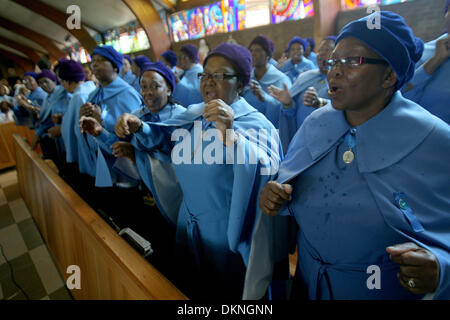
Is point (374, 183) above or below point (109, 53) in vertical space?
below

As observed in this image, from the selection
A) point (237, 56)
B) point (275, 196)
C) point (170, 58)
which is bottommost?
point (275, 196)

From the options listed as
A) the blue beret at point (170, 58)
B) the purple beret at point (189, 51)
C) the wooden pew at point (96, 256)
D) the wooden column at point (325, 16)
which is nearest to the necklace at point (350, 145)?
the wooden pew at point (96, 256)

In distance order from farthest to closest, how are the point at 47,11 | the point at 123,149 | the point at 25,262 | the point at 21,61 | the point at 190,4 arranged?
the point at 21,61
the point at 190,4
the point at 47,11
the point at 25,262
the point at 123,149

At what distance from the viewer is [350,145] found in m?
1.02

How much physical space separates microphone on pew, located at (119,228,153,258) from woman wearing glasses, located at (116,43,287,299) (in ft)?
1.03

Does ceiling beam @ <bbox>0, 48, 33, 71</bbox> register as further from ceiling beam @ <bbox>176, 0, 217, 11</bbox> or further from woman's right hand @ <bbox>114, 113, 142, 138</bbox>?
woman's right hand @ <bbox>114, 113, 142, 138</bbox>

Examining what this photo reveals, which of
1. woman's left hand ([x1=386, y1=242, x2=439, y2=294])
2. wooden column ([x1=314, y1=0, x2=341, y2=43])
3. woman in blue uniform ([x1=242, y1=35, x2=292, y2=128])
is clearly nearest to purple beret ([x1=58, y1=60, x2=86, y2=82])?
woman in blue uniform ([x1=242, y1=35, x2=292, y2=128])

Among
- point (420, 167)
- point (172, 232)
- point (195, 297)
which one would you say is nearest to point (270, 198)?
point (420, 167)

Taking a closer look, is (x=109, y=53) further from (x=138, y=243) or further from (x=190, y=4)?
(x=190, y=4)

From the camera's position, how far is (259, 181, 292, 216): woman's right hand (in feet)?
3.37

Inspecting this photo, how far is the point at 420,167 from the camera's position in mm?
843

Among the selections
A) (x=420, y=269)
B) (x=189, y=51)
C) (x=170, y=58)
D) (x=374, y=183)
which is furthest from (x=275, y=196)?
(x=170, y=58)

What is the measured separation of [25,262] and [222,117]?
3.43m

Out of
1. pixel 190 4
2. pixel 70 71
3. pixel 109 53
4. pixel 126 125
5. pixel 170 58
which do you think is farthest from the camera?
pixel 190 4
